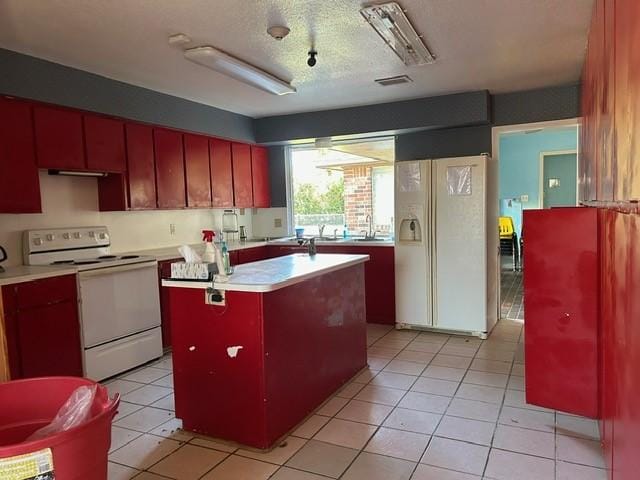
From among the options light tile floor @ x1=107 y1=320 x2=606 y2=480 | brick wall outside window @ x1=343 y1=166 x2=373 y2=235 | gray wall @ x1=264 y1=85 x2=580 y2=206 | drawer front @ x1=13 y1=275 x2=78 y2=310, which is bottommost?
light tile floor @ x1=107 y1=320 x2=606 y2=480

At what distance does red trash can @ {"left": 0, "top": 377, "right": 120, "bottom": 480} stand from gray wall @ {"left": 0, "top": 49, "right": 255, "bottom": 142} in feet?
8.05

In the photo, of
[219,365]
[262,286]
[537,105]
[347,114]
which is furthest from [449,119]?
[219,365]

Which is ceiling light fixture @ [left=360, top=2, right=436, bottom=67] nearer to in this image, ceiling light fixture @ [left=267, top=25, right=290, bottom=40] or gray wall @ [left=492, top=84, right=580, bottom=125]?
ceiling light fixture @ [left=267, top=25, right=290, bottom=40]

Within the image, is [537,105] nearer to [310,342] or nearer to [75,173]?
[310,342]

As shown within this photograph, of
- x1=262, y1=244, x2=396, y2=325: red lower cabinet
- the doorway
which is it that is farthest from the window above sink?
the doorway

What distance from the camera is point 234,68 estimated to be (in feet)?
10.2

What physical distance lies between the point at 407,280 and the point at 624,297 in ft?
10.4

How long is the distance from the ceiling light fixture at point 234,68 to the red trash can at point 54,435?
214cm

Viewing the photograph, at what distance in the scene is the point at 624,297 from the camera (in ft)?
4.68

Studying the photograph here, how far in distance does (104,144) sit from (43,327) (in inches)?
60.1

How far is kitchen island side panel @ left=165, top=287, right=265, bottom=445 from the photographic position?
242 centimetres

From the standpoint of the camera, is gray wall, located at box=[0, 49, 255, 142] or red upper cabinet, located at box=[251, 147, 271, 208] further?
red upper cabinet, located at box=[251, 147, 271, 208]

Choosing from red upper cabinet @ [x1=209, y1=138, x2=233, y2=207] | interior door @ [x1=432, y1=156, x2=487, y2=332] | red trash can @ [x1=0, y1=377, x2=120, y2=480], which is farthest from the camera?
red upper cabinet @ [x1=209, y1=138, x2=233, y2=207]

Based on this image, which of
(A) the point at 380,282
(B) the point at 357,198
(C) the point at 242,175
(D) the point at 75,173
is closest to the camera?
(D) the point at 75,173
